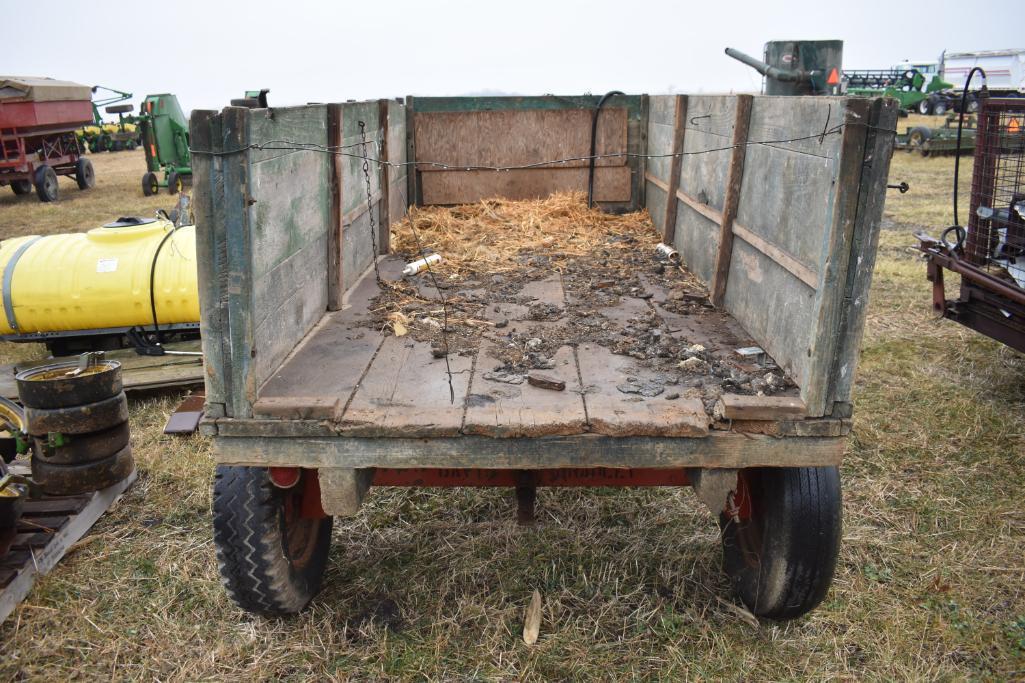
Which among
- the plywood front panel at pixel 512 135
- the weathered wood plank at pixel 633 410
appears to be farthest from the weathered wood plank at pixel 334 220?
the plywood front panel at pixel 512 135

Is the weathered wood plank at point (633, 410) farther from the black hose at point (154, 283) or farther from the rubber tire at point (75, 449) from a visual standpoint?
the black hose at point (154, 283)

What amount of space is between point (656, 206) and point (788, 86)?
1209 millimetres

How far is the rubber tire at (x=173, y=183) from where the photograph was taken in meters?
16.3

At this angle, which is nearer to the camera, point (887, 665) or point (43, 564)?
point (887, 665)

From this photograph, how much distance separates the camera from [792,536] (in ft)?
9.46

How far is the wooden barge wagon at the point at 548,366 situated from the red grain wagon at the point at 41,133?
13.5 meters

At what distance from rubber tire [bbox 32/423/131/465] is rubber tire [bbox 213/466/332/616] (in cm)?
157

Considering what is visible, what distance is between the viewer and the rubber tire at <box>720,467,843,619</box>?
2.85 m

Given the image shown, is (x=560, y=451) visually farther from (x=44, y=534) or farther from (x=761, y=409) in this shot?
(x=44, y=534)

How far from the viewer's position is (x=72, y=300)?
567cm

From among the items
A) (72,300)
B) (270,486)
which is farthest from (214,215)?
(72,300)

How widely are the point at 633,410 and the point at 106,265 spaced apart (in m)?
4.67

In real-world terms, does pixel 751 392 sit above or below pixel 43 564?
above

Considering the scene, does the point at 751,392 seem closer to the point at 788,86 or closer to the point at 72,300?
the point at 788,86
